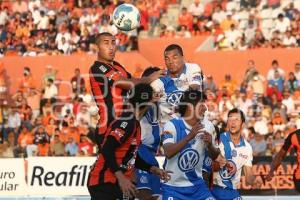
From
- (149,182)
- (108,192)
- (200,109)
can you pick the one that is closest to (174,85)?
(149,182)

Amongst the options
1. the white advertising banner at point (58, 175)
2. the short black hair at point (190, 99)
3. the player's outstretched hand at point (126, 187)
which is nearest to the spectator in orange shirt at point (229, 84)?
the white advertising banner at point (58, 175)

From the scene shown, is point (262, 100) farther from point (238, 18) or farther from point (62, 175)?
point (62, 175)

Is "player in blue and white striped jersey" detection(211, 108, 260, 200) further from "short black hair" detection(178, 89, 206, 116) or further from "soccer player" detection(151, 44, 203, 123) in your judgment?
"short black hair" detection(178, 89, 206, 116)

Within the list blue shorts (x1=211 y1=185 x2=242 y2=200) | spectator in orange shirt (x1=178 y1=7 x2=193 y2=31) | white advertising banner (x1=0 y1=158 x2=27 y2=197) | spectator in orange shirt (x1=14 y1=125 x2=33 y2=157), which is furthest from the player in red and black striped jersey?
spectator in orange shirt (x1=178 y1=7 x2=193 y2=31)

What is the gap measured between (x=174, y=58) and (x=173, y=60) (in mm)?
33

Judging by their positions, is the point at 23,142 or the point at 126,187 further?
the point at 23,142

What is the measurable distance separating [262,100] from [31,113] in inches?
271

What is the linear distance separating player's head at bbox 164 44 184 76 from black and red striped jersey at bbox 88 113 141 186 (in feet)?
5.66

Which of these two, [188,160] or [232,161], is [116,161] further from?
[232,161]

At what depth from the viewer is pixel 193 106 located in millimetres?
10062

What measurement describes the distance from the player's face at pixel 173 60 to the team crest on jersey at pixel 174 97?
446 millimetres

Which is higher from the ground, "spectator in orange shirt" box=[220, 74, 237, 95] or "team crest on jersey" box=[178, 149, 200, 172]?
"spectator in orange shirt" box=[220, 74, 237, 95]

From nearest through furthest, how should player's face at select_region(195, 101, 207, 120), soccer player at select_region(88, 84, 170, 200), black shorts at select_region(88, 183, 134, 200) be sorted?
soccer player at select_region(88, 84, 170, 200), black shorts at select_region(88, 183, 134, 200), player's face at select_region(195, 101, 207, 120)

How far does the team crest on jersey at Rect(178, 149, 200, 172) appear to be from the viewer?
10.3 metres
